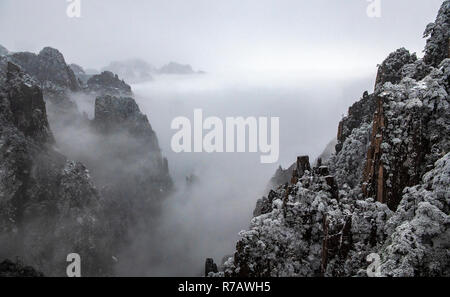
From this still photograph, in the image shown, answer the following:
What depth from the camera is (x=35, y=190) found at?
116000mm

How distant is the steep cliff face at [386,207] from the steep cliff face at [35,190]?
3796 inches

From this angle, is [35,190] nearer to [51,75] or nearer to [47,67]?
[47,67]

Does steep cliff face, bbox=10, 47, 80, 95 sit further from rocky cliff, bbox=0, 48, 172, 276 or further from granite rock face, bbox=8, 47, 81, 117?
rocky cliff, bbox=0, 48, 172, 276

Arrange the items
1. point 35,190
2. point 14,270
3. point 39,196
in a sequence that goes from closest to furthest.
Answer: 1. point 14,270
2. point 35,190
3. point 39,196

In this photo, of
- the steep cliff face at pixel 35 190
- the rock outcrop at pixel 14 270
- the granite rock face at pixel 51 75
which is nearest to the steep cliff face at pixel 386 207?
the rock outcrop at pixel 14 270

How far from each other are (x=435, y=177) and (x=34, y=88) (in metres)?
122

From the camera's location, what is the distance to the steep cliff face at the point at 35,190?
108 metres

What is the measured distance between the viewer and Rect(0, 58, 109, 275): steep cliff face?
10838 cm

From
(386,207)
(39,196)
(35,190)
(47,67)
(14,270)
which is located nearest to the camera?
(386,207)

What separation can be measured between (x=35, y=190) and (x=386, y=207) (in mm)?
114930

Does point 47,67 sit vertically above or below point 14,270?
above

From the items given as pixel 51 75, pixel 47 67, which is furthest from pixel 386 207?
pixel 51 75

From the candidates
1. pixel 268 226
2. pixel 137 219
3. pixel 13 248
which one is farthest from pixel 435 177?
pixel 137 219

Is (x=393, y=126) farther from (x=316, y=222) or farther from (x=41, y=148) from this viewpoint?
(x=41, y=148)
